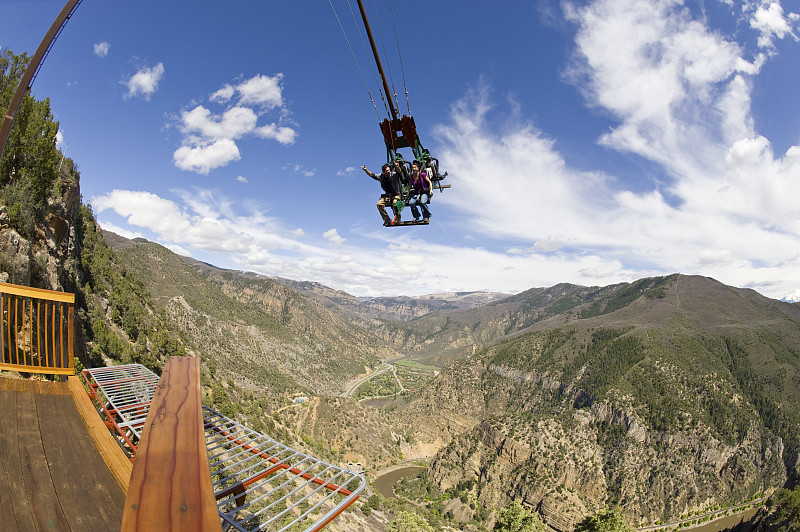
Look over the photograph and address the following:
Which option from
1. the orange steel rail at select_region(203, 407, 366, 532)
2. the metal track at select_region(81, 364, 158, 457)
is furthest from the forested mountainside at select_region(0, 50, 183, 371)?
the orange steel rail at select_region(203, 407, 366, 532)

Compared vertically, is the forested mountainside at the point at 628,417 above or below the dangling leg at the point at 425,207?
below

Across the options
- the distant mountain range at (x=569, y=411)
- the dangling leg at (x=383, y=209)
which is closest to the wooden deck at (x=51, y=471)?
the dangling leg at (x=383, y=209)

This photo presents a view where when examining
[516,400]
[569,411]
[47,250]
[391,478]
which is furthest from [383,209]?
[516,400]

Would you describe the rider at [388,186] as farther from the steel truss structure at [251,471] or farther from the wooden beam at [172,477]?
the wooden beam at [172,477]

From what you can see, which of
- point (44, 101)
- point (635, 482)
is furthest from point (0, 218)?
point (635, 482)

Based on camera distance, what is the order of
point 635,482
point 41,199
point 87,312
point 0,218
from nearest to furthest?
1. point 0,218
2. point 41,199
3. point 87,312
4. point 635,482

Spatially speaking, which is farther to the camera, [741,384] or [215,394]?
[741,384]

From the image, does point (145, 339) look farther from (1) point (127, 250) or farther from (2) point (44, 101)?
(1) point (127, 250)
